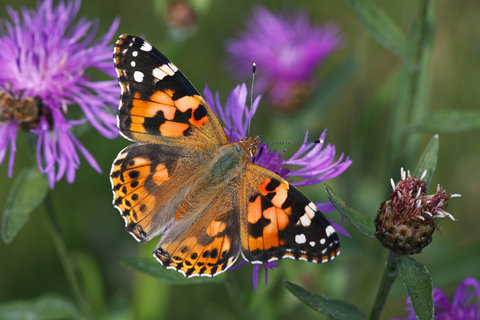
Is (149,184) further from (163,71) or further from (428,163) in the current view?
(428,163)

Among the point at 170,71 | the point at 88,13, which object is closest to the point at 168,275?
the point at 170,71

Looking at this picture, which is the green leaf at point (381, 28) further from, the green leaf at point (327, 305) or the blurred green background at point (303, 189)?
the green leaf at point (327, 305)

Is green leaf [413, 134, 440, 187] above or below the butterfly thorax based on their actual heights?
above

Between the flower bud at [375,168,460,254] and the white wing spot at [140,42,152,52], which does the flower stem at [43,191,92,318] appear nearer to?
the white wing spot at [140,42,152,52]

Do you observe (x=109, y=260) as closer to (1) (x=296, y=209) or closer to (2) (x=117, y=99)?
(2) (x=117, y=99)

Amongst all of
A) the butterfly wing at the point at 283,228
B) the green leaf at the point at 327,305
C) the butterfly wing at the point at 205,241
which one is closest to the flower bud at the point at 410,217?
the butterfly wing at the point at 283,228

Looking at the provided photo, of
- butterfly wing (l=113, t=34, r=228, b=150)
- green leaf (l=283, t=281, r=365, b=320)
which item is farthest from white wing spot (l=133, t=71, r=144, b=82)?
green leaf (l=283, t=281, r=365, b=320)
